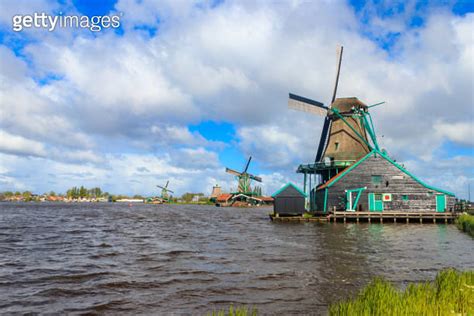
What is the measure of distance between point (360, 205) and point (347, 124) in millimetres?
9642

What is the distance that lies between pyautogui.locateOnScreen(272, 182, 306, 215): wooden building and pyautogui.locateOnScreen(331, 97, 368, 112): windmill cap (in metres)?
11.7

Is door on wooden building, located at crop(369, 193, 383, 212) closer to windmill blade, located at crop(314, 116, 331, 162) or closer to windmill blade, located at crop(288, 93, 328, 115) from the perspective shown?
windmill blade, located at crop(314, 116, 331, 162)

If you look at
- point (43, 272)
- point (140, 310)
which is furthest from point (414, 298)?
point (43, 272)

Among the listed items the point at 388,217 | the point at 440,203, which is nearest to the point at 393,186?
the point at 388,217

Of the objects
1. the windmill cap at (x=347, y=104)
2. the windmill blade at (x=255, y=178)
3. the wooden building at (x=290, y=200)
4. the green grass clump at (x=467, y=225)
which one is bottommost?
the green grass clump at (x=467, y=225)

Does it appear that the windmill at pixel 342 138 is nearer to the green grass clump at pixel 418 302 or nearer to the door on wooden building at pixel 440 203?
the door on wooden building at pixel 440 203

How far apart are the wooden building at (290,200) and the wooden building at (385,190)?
3397 millimetres

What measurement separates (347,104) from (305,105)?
5.61m

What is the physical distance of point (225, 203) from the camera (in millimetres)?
108750

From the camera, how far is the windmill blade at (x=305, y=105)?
46213 mm

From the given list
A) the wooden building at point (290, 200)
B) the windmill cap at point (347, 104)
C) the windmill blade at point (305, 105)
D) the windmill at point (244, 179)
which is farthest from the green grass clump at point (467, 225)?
the windmill at point (244, 179)

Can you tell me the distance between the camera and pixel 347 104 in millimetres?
43188

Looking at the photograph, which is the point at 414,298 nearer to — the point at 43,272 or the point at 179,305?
the point at 179,305

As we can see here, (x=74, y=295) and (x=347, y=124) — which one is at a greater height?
(x=347, y=124)
